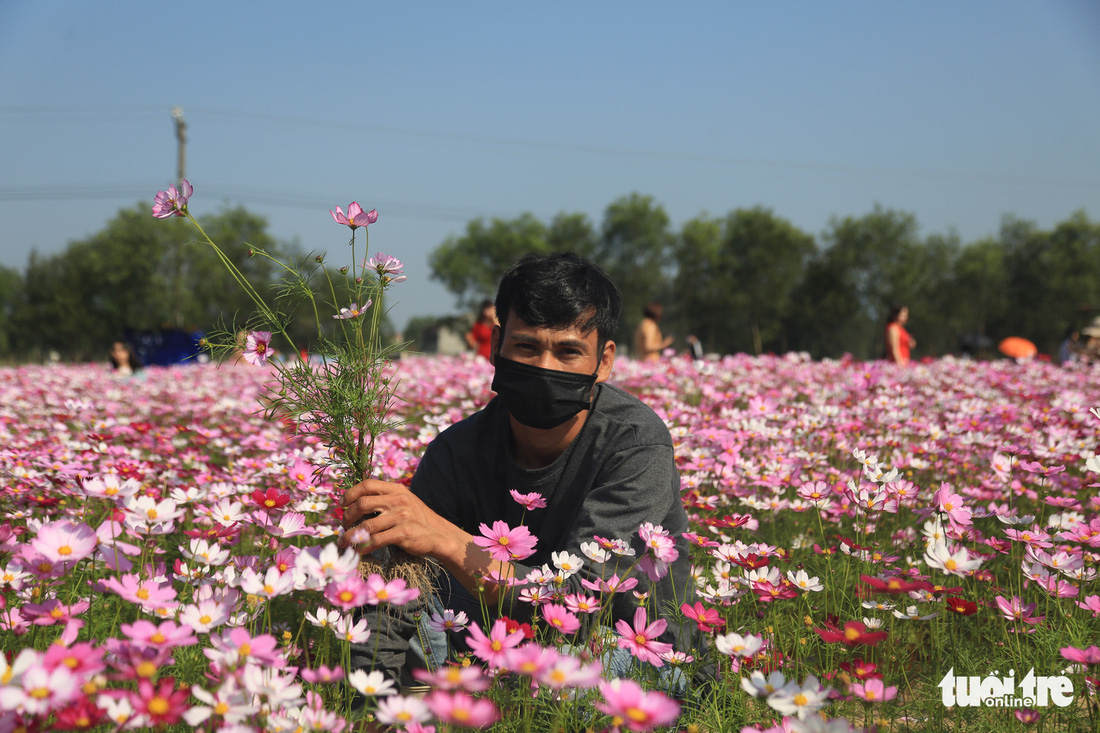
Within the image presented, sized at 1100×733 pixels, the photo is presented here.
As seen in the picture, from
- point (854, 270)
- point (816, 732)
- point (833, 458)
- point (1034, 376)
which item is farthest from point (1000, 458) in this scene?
point (854, 270)

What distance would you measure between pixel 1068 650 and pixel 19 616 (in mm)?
2259

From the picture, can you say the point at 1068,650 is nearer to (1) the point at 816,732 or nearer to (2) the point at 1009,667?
(2) the point at 1009,667

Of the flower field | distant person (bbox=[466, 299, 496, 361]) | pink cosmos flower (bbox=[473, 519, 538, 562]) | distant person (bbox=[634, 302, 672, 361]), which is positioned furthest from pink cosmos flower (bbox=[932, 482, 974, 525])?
distant person (bbox=[466, 299, 496, 361])

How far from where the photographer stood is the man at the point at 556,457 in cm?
191

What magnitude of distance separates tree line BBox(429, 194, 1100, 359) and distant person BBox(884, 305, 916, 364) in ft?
93.5

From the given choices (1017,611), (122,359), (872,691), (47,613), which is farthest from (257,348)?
(122,359)

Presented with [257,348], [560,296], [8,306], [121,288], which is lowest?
[8,306]

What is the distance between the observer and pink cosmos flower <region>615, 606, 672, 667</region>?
5.13ft

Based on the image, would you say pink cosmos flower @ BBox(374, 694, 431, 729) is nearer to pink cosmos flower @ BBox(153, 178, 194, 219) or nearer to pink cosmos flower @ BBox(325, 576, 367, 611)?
pink cosmos flower @ BBox(325, 576, 367, 611)

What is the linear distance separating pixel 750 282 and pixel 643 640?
154 feet

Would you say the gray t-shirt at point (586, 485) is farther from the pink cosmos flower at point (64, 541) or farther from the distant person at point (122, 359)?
the distant person at point (122, 359)

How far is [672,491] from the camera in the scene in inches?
86.1

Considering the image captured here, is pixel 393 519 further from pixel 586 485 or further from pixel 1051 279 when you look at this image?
pixel 1051 279

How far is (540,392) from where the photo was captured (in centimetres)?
206
